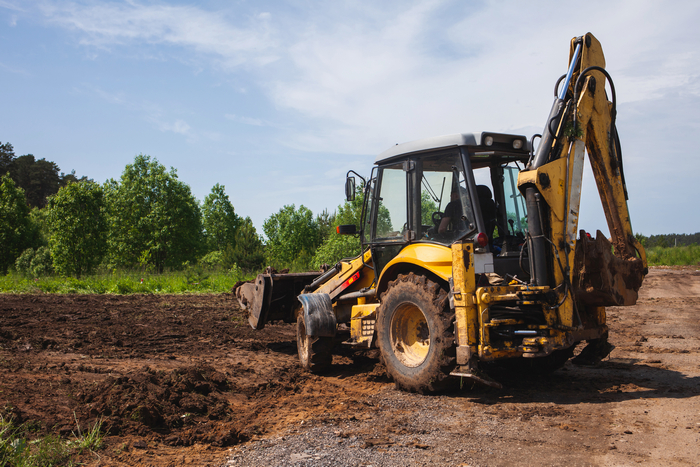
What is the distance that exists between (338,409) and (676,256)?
28.6 metres

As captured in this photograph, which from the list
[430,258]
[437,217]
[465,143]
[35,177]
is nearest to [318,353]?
[430,258]

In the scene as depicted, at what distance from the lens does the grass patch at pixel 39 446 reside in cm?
341

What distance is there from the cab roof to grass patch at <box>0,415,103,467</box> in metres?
4.30

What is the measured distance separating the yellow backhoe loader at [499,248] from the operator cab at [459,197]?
Answer: 1 centimetres

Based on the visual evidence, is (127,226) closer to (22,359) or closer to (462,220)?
(22,359)

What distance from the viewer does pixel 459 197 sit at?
5793mm

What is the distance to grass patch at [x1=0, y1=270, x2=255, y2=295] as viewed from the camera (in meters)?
20.0

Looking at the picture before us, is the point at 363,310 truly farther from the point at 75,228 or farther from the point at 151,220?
the point at 151,220

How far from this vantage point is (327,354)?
7.19 metres

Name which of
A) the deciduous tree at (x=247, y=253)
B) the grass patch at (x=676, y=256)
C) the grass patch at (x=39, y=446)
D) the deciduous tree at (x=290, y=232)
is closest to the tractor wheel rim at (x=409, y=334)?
the grass patch at (x=39, y=446)

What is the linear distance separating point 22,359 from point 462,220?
6.34 meters

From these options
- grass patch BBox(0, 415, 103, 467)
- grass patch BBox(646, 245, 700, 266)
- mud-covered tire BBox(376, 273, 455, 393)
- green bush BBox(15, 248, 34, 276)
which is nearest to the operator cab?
mud-covered tire BBox(376, 273, 455, 393)

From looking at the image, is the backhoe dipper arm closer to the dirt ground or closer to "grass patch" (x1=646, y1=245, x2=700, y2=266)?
the dirt ground

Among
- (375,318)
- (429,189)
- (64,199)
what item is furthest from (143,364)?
(64,199)
